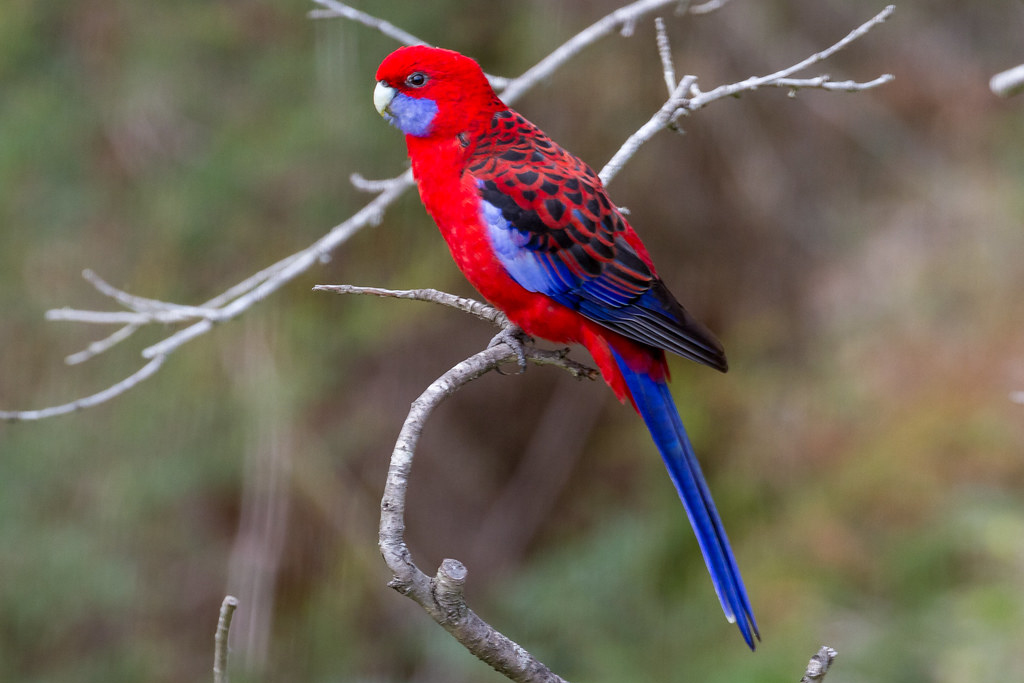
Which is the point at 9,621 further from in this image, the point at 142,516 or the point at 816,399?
the point at 816,399

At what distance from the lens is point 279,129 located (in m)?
5.11

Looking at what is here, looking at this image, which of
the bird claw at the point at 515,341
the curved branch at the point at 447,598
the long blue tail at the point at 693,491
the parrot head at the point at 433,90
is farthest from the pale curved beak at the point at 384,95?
the curved branch at the point at 447,598

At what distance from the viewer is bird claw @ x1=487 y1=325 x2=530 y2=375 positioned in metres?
2.78

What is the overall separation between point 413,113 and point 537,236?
0.54 metres

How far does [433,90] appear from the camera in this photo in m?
3.04

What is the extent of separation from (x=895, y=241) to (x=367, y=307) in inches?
128

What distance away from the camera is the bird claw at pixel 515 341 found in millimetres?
2775

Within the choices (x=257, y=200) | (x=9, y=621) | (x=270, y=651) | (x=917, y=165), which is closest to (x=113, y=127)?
(x=257, y=200)

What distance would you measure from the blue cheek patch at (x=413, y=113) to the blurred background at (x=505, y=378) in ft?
6.80

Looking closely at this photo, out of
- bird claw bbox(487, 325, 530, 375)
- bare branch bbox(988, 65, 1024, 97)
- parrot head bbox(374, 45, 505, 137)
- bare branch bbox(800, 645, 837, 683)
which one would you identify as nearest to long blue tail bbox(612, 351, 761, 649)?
bird claw bbox(487, 325, 530, 375)

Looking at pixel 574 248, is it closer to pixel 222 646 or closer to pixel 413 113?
pixel 413 113

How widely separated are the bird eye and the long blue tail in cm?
100

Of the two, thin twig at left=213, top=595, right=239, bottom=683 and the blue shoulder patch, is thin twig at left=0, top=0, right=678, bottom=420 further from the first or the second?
thin twig at left=213, top=595, right=239, bottom=683

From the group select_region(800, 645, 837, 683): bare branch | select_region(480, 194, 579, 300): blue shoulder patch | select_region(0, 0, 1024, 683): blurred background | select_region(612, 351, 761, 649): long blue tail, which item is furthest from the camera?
select_region(0, 0, 1024, 683): blurred background
